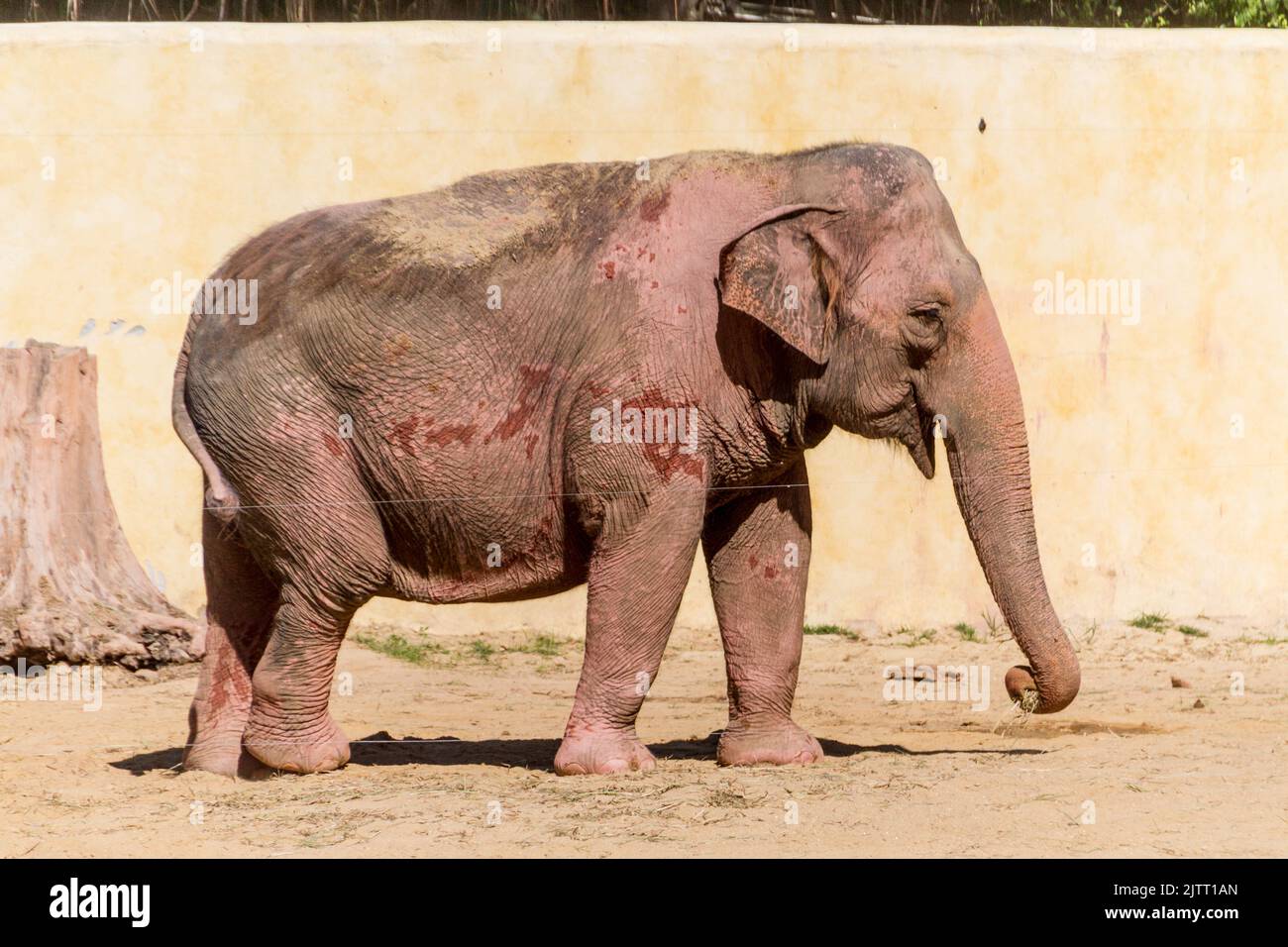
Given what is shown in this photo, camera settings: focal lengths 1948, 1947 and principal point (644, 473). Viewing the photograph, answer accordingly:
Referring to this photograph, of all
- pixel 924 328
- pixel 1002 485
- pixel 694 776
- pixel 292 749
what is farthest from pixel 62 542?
pixel 1002 485

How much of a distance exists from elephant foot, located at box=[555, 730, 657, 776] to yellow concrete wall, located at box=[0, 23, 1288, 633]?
14.1ft

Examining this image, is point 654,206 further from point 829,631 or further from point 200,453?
point 829,631

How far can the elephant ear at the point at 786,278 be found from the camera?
7.04 metres

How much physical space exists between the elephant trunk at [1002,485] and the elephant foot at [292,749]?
259 centimetres

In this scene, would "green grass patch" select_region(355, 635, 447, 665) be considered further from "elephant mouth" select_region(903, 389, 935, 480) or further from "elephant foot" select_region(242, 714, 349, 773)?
"elephant mouth" select_region(903, 389, 935, 480)

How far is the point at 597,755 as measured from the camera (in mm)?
7168

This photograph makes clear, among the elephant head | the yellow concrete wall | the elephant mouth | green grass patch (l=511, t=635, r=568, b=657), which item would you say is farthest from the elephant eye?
green grass patch (l=511, t=635, r=568, b=657)

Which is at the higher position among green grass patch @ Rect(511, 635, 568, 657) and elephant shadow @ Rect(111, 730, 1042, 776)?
green grass patch @ Rect(511, 635, 568, 657)

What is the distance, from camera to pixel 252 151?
11594mm

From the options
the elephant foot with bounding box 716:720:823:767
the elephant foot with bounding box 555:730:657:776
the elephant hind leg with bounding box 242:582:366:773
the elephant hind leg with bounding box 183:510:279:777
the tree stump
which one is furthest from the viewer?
the tree stump

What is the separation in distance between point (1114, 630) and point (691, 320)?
5.33 metres

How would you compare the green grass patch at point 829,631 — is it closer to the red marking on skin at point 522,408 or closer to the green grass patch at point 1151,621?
the green grass patch at point 1151,621

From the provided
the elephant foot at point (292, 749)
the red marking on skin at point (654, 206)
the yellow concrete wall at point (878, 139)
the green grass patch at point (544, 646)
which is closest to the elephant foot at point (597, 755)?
the elephant foot at point (292, 749)

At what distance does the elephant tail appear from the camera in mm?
7398
